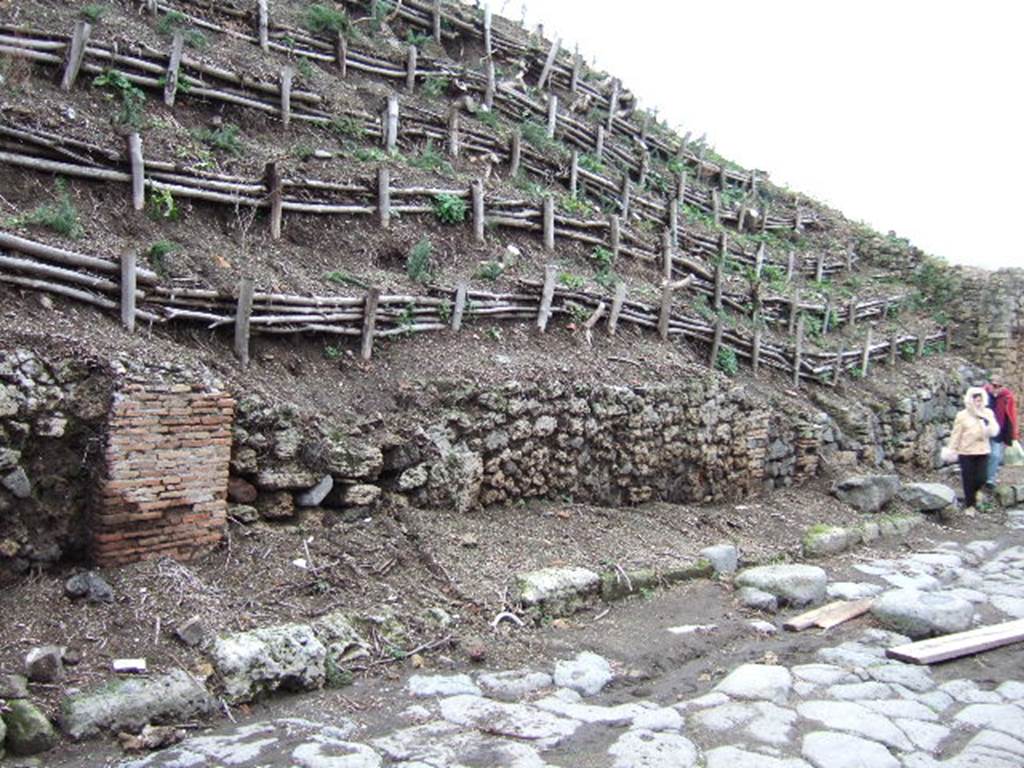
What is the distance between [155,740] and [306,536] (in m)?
1.87

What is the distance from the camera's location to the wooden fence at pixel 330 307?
17.2 ft

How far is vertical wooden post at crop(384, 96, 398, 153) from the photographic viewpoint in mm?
9539

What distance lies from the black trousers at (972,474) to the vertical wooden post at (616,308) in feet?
15.2

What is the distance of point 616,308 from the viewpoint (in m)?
9.01

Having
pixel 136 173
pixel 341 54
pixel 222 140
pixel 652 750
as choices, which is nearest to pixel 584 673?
pixel 652 750

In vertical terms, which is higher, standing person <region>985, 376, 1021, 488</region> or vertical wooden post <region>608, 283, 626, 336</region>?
vertical wooden post <region>608, 283, 626, 336</region>

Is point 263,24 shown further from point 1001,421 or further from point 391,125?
point 1001,421

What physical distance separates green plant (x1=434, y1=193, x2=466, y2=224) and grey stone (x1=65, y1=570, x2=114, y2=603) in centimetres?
533

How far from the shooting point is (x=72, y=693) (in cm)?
387

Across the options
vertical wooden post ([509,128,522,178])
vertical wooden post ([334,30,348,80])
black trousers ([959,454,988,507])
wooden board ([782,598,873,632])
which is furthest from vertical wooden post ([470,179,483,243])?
black trousers ([959,454,988,507])

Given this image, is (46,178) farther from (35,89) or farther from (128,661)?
(128,661)

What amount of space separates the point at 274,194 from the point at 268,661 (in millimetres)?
4293

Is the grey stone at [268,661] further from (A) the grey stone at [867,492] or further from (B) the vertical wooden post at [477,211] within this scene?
(A) the grey stone at [867,492]

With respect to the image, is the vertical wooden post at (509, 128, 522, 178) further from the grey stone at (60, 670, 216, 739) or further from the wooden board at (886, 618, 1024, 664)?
the grey stone at (60, 670, 216, 739)
